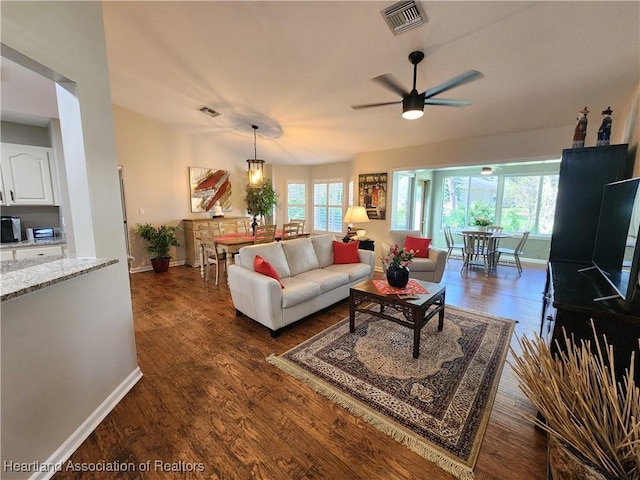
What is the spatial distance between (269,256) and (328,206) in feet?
15.3

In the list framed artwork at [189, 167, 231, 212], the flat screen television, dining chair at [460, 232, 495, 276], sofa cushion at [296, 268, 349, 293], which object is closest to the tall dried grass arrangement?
the flat screen television

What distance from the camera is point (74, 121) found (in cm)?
165

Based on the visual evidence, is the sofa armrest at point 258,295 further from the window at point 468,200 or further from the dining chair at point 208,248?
the window at point 468,200

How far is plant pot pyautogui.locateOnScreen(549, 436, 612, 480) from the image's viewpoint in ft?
2.81

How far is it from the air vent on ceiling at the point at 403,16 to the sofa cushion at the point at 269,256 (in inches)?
99.0

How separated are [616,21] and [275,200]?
653 cm

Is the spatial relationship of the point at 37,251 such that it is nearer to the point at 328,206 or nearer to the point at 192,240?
the point at 192,240

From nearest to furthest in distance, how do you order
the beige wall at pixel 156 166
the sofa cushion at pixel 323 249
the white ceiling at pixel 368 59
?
the white ceiling at pixel 368 59, the sofa cushion at pixel 323 249, the beige wall at pixel 156 166

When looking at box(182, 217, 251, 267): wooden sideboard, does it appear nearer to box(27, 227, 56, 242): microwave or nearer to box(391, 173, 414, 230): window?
box(27, 227, 56, 242): microwave

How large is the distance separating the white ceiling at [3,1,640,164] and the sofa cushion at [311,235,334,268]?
6.57ft

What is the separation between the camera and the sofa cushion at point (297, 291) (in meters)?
2.70

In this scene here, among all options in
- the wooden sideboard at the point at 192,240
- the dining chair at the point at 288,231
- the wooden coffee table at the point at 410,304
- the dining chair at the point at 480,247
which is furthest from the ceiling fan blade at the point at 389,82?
the wooden sideboard at the point at 192,240

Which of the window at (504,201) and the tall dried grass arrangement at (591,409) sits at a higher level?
the window at (504,201)

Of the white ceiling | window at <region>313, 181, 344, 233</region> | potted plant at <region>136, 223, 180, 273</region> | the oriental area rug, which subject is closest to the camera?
the oriental area rug
